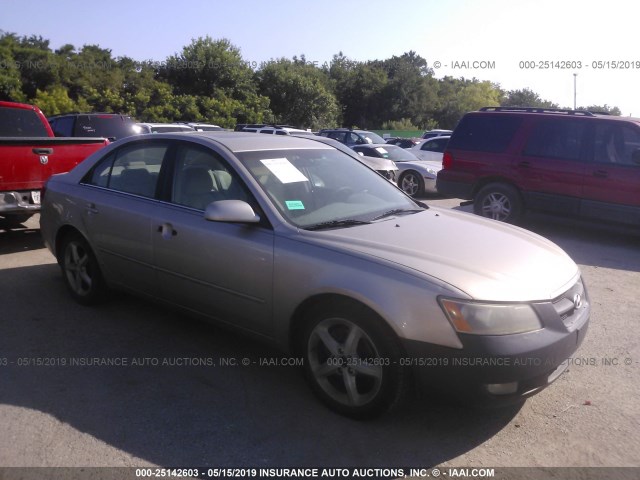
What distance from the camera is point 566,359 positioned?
10.8ft

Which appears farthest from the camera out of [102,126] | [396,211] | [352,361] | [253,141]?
[102,126]

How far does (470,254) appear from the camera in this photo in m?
3.46

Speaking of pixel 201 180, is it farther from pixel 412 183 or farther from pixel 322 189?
pixel 412 183

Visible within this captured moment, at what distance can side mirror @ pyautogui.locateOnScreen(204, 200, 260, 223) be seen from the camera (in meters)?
3.64

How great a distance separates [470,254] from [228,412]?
5.70ft

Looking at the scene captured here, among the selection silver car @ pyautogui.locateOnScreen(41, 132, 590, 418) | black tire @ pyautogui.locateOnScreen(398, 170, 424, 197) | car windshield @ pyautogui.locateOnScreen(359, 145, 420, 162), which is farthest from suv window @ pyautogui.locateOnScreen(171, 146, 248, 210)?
car windshield @ pyautogui.locateOnScreen(359, 145, 420, 162)

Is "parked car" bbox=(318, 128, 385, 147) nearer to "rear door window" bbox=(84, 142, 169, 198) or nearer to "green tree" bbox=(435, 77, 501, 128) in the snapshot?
"rear door window" bbox=(84, 142, 169, 198)

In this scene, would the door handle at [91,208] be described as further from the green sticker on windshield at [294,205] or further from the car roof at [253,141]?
the green sticker on windshield at [294,205]

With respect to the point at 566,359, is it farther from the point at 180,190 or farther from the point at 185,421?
the point at 180,190

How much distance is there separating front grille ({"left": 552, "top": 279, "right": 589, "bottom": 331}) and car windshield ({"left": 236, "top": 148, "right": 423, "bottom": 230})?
1.31 metres

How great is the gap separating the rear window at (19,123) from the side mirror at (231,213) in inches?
239

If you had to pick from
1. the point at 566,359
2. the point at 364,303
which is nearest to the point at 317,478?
the point at 364,303

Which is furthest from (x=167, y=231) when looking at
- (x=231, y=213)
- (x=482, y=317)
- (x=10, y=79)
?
(x=10, y=79)

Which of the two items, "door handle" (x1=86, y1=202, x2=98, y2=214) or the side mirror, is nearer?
the side mirror
